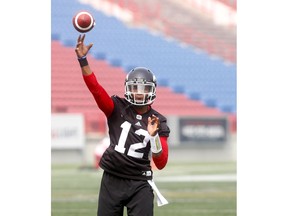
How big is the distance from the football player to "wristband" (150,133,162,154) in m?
0.06

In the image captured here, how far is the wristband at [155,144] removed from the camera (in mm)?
4262

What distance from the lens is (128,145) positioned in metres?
4.45

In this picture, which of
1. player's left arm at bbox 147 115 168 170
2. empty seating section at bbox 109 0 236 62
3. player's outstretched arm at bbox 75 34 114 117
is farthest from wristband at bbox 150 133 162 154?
empty seating section at bbox 109 0 236 62

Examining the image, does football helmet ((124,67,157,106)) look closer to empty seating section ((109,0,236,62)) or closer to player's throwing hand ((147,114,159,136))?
player's throwing hand ((147,114,159,136))

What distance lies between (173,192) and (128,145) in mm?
5844

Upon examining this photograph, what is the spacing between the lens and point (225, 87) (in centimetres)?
2280

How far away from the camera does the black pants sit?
445cm

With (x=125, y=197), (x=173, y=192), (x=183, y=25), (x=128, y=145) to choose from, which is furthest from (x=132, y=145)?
(x=183, y=25)

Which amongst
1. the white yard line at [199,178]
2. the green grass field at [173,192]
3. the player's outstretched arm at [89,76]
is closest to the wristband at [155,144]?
the player's outstretched arm at [89,76]

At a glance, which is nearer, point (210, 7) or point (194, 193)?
point (194, 193)

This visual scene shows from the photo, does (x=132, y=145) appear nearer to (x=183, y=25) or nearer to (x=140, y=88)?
(x=140, y=88)
